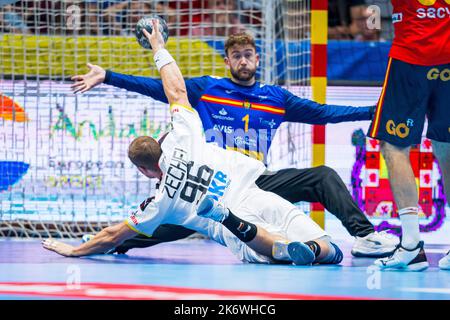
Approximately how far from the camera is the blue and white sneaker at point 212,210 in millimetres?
5648

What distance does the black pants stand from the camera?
6543 millimetres

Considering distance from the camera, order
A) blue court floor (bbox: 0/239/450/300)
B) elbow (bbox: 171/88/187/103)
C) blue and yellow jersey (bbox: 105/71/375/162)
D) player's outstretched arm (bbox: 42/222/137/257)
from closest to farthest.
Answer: blue court floor (bbox: 0/239/450/300) → player's outstretched arm (bbox: 42/222/137/257) → elbow (bbox: 171/88/187/103) → blue and yellow jersey (bbox: 105/71/375/162)

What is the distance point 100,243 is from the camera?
249 inches

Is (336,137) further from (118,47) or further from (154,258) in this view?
(154,258)

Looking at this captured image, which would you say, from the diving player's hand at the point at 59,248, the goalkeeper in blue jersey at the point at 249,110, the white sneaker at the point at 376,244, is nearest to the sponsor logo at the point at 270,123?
the goalkeeper in blue jersey at the point at 249,110

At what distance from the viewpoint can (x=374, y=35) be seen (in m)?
11.1

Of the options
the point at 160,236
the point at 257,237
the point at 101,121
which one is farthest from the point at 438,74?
the point at 101,121

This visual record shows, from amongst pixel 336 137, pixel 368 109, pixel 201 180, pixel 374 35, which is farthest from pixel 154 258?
pixel 374 35

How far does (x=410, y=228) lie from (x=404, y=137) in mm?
552

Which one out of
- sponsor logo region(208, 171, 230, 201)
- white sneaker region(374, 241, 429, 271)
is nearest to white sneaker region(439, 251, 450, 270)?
white sneaker region(374, 241, 429, 271)

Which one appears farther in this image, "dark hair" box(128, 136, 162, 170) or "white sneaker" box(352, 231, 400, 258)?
"white sneaker" box(352, 231, 400, 258)

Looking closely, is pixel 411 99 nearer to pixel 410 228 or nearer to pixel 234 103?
pixel 410 228

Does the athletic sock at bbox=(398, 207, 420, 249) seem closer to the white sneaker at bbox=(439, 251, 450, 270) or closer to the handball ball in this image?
the white sneaker at bbox=(439, 251, 450, 270)

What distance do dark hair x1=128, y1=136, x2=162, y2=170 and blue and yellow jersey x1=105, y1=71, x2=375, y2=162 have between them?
0.99 meters
